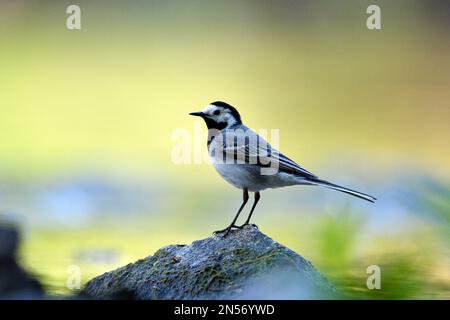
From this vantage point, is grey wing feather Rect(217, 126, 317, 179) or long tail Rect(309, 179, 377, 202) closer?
long tail Rect(309, 179, 377, 202)

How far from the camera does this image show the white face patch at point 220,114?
4.68m

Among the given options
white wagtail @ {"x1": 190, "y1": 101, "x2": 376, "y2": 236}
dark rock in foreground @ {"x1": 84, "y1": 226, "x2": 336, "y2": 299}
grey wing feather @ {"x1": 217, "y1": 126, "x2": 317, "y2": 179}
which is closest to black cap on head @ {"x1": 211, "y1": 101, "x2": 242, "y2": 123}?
white wagtail @ {"x1": 190, "y1": 101, "x2": 376, "y2": 236}

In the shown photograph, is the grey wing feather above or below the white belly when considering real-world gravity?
above

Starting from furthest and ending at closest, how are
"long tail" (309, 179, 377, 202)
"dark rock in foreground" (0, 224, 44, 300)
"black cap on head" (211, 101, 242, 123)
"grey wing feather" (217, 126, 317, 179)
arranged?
"black cap on head" (211, 101, 242, 123) < "grey wing feather" (217, 126, 317, 179) < "long tail" (309, 179, 377, 202) < "dark rock in foreground" (0, 224, 44, 300)

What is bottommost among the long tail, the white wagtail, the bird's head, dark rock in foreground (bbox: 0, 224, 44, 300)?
dark rock in foreground (bbox: 0, 224, 44, 300)

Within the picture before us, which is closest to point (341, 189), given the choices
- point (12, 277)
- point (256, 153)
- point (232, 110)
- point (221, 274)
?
point (256, 153)

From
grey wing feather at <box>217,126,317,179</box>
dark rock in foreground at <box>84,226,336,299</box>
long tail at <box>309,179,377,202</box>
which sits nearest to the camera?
dark rock in foreground at <box>84,226,336,299</box>

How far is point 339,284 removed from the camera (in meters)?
3.12

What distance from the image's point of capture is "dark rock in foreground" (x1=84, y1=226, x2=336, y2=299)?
3.24m

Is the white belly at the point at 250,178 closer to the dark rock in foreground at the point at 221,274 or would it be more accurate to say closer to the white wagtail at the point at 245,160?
the white wagtail at the point at 245,160

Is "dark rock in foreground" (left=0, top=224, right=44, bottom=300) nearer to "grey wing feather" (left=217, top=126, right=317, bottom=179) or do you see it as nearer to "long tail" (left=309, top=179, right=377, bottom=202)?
"grey wing feather" (left=217, top=126, right=317, bottom=179)

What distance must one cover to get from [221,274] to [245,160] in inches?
44.0
